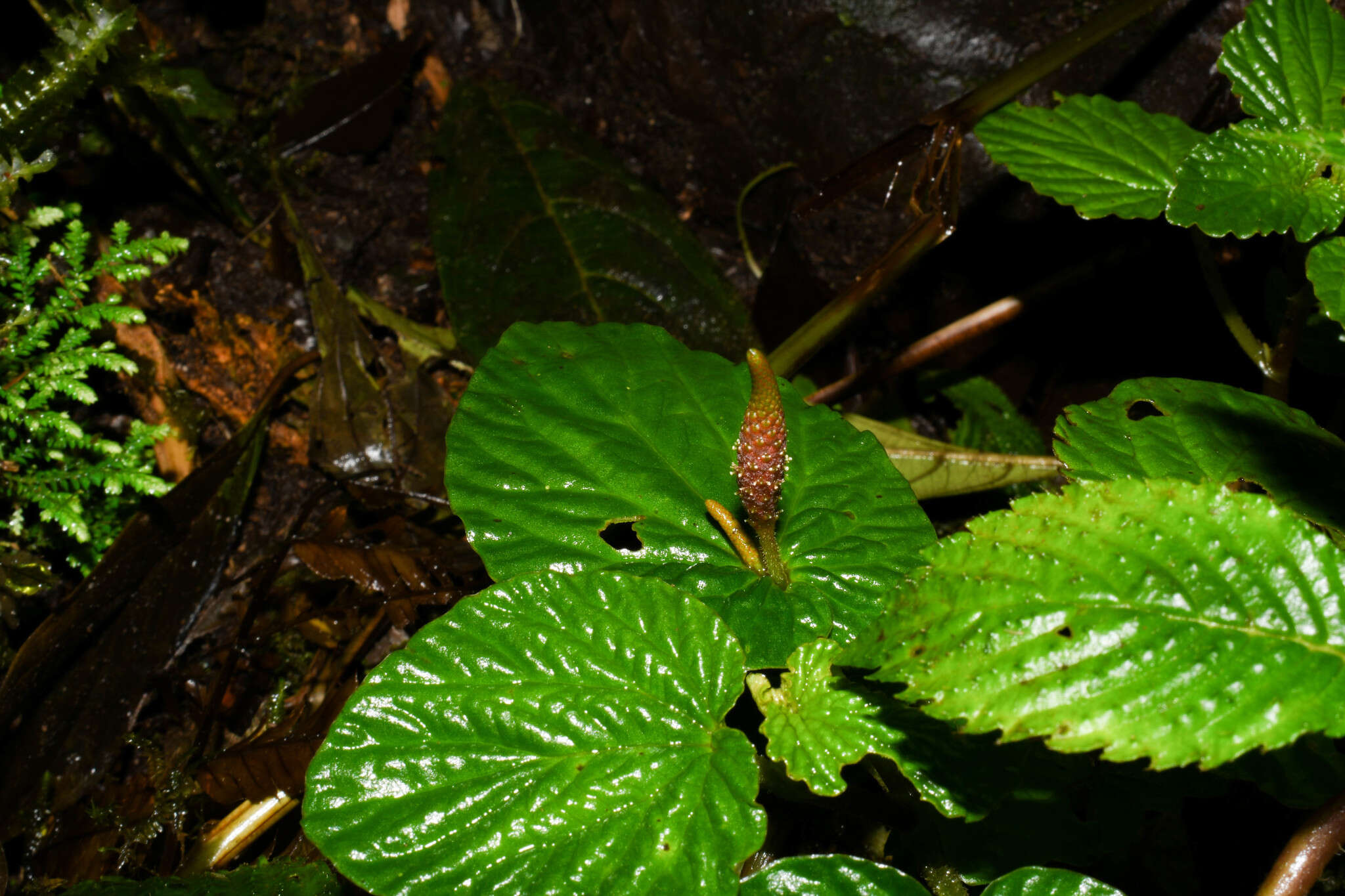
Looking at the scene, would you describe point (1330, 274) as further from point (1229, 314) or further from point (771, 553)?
point (771, 553)

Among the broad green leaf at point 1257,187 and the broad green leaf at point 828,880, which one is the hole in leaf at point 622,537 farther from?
the broad green leaf at point 1257,187

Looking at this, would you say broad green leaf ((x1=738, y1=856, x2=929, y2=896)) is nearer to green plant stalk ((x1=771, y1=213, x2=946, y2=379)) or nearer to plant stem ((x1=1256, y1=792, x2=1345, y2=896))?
plant stem ((x1=1256, y1=792, x2=1345, y2=896))

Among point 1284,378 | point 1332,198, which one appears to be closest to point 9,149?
point 1332,198

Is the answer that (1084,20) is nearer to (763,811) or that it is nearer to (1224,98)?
(1224,98)

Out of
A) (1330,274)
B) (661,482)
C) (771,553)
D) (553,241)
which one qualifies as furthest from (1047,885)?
(553,241)

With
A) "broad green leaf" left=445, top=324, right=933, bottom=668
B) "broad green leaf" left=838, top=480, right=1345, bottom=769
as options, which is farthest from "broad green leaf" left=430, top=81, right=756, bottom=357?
"broad green leaf" left=838, top=480, right=1345, bottom=769

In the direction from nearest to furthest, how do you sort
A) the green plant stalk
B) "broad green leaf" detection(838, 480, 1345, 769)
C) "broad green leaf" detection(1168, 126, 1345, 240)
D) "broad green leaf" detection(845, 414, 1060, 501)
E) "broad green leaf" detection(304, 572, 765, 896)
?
"broad green leaf" detection(838, 480, 1345, 769)
"broad green leaf" detection(304, 572, 765, 896)
"broad green leaf" detection(1168, 126, 1345, 240)
the green plant stalk
"broad green leaf" detection(845, 414, 1060, 501)
